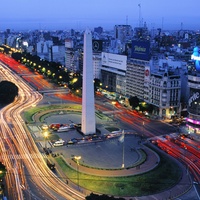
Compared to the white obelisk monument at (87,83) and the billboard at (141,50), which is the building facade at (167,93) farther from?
the white obelisk monument at (87,83)

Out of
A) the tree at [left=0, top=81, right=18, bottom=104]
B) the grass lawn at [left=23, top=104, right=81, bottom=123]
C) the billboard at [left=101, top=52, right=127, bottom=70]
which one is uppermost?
the billboard at [left=101, top=52, right=127, bottom=70]

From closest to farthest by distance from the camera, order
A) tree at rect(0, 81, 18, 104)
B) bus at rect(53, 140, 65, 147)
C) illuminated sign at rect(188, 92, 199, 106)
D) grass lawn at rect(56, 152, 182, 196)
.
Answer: grass lawn at rect(56, 152, 182, 196), bus at rect(53, 140, 65, 147), illuminated sign at rect(188, 92, 199, 106), tree at rect(0, 81, 18, 104)

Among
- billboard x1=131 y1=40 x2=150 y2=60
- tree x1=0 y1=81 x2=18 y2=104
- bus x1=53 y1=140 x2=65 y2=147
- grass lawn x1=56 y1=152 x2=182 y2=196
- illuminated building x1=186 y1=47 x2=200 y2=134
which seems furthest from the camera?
tree x1=0 y1=81 x2=18 y2=104

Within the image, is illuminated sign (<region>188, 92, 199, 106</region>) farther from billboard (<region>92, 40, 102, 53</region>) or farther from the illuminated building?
billboard (<region>92, 40, 102, 53</region>)

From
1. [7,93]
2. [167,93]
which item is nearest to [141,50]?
[167,93]

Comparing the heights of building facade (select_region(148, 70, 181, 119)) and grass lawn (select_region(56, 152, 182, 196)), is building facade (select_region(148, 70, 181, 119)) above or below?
above

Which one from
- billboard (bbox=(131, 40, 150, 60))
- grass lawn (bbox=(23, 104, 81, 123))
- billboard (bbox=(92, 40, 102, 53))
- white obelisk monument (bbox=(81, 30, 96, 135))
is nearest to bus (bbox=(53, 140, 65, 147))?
white obelisk monument (bbox=(81, 30, 96, 135))

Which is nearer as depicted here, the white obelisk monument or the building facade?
the white obelisk monument

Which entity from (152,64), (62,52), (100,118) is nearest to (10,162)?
(100,118)

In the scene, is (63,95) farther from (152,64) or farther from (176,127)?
(176,127)
